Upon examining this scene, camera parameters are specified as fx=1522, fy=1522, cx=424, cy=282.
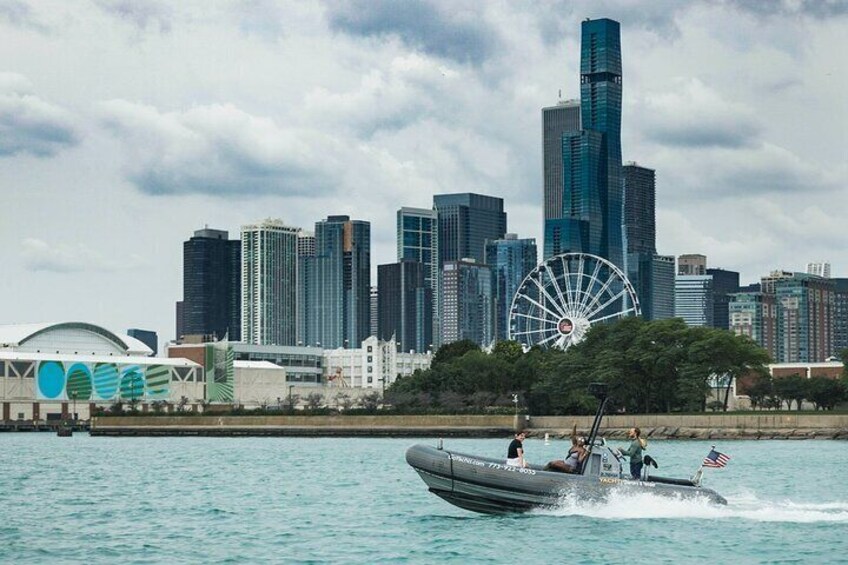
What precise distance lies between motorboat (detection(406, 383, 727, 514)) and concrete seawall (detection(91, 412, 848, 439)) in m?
75.1

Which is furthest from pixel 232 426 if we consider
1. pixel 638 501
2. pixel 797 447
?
pixel 638 501

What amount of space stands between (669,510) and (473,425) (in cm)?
9739

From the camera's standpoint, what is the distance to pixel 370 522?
5159 centimetres

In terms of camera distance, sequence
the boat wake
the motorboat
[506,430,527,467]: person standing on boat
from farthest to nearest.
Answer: the boat wake, [506,430,527,467]: person standing on boat, the motorboat

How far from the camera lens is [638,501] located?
47.7 metres

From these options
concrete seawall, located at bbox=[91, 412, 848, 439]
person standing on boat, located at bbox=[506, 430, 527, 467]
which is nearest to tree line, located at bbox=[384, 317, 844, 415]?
concrete seawall, located at bbox=[91, 412, 848, 439]

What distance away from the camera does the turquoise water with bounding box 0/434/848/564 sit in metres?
42.8

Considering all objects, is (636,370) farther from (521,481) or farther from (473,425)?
(521,481)

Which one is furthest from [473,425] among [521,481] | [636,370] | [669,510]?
[521,481]

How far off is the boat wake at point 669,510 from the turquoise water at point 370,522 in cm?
5

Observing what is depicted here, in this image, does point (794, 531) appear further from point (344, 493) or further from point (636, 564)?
point (344, 493)

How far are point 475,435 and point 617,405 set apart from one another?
16.2 meters

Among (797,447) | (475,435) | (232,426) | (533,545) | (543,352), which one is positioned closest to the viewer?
(533,545)

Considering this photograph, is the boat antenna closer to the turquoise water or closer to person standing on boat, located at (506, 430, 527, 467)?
the turquoise water
